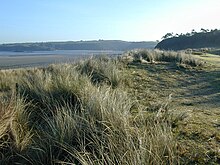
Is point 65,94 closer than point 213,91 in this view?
Yes

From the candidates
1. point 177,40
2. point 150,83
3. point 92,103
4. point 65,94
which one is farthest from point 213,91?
point 177,40

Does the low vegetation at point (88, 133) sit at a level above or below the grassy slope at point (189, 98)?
above

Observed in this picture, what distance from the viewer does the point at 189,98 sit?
9789 millimetres

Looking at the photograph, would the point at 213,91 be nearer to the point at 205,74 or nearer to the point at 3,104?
the point at 205,74

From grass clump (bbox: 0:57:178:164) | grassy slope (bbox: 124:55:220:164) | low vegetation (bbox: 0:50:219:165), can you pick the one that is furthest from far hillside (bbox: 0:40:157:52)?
grass clump (bbox: 0:57:178:164)

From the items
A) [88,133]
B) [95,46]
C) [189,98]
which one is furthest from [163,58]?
[95,46]

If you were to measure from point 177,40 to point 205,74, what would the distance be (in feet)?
274

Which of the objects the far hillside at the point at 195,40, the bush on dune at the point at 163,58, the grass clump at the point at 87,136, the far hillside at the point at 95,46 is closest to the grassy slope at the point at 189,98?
the grass clump at the point at 87,136

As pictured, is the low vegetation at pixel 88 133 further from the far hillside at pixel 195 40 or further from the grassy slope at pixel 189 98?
the far hillside at pixel 195 40

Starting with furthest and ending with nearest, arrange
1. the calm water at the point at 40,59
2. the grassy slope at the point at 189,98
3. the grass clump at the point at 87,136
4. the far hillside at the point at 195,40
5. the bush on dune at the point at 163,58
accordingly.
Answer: the far hillside at the point at 195,40 < the bush on dune at the point at 163,58 < the calm water at the point at 40,59 < the grassy slope at the point at 189,98 < the grass clump at the point at 87,136

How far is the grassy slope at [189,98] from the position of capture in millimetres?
4459

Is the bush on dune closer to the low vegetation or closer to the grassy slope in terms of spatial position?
the grassy slope

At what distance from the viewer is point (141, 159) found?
3.38 meters

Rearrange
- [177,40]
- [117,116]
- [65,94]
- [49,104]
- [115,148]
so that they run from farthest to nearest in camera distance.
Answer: [177,40]
[65,94]
[49,104]
[117,116]
[115,148]
